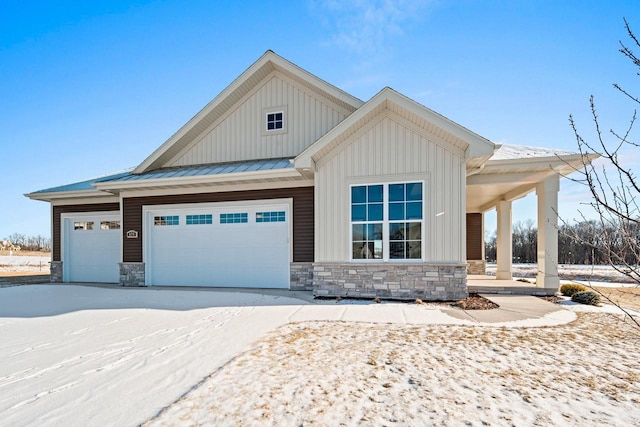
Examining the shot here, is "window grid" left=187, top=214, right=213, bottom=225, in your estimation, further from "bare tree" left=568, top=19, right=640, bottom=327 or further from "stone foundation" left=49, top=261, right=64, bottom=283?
"bare tree" left=568, top=19, right=640, bottom=327

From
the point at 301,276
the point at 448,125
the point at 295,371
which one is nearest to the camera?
the point at 295,371

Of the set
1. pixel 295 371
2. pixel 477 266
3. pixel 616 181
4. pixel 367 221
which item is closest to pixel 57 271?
pixel 367 221

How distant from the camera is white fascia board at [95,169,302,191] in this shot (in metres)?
8.68

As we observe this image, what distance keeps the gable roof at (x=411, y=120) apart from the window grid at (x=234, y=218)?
2.73m

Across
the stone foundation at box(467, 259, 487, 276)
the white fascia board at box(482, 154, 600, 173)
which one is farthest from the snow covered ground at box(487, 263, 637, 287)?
the white fascia board at box(482, 154, 600, 173)

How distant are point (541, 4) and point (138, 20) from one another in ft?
32.2

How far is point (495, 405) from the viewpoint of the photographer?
2.88 meters

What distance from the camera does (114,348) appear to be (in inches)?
174

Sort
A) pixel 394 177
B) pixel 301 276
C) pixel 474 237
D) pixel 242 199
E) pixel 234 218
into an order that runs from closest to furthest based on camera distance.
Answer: pixel 394 177
pixel 301 276
pixel 242 199
pixel 234 218
pixel 474 237

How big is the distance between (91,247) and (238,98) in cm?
786

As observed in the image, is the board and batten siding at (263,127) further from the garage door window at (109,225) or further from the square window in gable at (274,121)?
the garage door window at (109,225)

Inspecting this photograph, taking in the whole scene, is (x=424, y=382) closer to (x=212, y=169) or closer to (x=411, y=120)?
(x=411, y=120)

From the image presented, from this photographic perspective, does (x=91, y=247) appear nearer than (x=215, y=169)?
No

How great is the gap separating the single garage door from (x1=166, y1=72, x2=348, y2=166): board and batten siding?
2080mm
